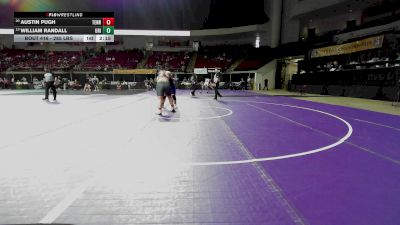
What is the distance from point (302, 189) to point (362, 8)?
32889mm

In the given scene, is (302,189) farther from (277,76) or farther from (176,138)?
(277,76)

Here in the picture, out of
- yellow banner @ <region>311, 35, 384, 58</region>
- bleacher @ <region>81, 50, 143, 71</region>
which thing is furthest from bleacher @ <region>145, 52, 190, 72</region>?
yellow banner @ <region>311, 35, 384, 58</region>

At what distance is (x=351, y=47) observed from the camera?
21953 millimetres

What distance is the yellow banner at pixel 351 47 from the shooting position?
62.9ft

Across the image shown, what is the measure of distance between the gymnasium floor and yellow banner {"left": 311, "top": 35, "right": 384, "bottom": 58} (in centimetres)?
1514

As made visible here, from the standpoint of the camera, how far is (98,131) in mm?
7004

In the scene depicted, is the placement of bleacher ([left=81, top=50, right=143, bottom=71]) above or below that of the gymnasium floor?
above

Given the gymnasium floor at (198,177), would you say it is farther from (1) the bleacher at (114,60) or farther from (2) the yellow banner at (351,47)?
(1) the bleacher at (114,60)

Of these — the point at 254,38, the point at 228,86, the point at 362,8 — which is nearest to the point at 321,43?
the point at 362,8

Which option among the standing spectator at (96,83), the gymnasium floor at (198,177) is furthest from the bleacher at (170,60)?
the gymnasium floor at (198,177)
